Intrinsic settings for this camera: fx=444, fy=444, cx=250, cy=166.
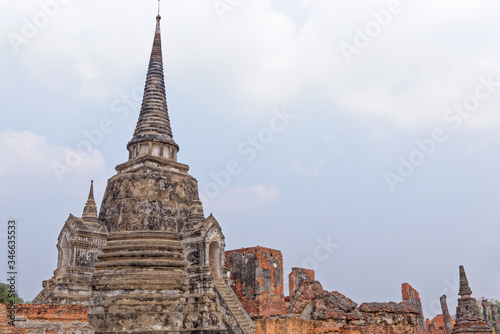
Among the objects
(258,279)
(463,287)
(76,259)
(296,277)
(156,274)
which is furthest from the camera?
(296,277)

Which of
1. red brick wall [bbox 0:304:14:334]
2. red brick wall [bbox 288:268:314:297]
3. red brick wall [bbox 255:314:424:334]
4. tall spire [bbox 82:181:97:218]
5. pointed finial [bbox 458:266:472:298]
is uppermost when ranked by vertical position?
tall spire [bbox 82:181:97:218]

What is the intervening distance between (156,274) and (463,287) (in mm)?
21696

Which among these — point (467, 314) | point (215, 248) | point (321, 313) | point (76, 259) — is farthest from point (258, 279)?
point (467, 314)

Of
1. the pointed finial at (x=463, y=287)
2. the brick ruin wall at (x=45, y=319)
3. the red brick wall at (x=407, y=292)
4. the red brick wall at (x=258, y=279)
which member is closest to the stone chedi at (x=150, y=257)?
the brick ruin wall at (x=45, y=319)

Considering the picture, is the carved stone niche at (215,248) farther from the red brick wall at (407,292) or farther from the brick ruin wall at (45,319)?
the red brick wall at (407,292)

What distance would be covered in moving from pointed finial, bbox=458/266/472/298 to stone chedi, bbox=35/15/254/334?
17.4m

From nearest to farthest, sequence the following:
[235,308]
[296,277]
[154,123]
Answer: [235,308] < [154,123] < [296,277]

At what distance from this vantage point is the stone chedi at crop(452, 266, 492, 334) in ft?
92.0

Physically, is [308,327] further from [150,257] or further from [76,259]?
[76,259]

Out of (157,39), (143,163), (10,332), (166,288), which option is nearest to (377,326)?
(166,288)

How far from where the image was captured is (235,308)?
19.8 meters

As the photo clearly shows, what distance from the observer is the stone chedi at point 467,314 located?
28047 millimetres

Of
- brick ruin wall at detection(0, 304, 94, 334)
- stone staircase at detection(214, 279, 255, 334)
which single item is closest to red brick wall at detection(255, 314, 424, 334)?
stone staircase at detection(214, 279, 255, 334)

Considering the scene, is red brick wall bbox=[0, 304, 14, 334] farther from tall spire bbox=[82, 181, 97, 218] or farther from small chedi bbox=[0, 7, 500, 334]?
tall spire bbox=[82, 181, 97, 218]
